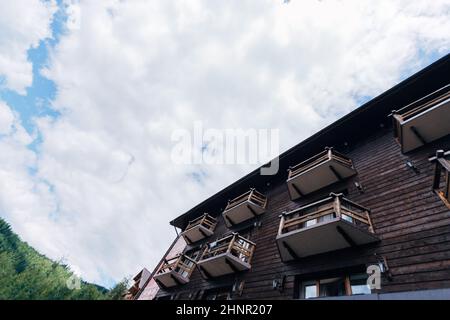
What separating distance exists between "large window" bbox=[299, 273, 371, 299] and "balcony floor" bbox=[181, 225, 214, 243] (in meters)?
9.54

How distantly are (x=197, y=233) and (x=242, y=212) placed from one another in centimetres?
516

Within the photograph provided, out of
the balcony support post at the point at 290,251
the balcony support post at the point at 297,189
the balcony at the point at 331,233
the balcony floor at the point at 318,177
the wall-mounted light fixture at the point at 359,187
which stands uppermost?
the balcony floor at the point at 318,177

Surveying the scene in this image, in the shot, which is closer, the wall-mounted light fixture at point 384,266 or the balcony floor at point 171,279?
the wall-mounted light fixture at point 384,266

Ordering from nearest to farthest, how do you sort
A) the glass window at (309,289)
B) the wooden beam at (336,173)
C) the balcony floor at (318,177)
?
the glass window at (309,289)
the balcony floor at (318,177)
the wooden beam at (336,173)

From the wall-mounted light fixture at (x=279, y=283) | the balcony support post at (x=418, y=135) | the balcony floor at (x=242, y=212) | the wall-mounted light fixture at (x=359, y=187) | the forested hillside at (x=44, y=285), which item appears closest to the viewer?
the balcony support post at (x=418, y=135)

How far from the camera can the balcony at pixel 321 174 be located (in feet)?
35.0

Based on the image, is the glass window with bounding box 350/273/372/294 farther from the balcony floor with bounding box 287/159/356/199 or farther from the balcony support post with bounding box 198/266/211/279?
→ the balcony support post with bounding box 198/266/211/279

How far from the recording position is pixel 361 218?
307 inches

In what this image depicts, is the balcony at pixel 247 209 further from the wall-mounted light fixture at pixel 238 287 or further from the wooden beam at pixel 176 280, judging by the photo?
the wooden beam at pixel 176 280

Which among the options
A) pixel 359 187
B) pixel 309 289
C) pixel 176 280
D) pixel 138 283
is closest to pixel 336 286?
pixel 309 289

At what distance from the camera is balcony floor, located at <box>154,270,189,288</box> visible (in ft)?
45.8

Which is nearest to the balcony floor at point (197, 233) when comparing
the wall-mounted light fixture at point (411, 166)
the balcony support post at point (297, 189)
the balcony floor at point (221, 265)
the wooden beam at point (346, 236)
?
the balcony floor at point (221, 265)

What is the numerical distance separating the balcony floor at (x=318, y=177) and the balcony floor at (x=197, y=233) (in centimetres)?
767
